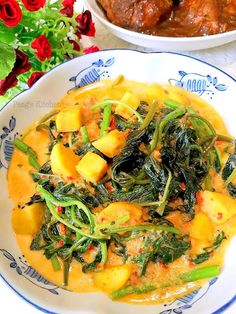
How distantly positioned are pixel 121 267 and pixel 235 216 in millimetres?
499

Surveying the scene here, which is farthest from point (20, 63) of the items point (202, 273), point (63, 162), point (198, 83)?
point (202, 273)

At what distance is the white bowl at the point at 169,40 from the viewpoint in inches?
90.8

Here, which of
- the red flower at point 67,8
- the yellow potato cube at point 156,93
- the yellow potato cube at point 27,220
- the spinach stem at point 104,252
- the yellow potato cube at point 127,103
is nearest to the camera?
the spinach stem at point 104,252

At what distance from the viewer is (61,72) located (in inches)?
89.3

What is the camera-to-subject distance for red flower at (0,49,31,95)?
2260mm

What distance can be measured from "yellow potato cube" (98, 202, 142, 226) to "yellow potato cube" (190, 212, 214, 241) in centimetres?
→ 22

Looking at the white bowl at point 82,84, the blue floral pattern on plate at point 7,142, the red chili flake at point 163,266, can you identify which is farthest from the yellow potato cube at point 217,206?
the blue floral pattern on plate at point 7,142

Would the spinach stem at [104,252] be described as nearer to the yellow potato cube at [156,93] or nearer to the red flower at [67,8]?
the yellow potato cube at [156,93]

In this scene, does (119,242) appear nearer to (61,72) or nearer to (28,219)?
(28,219)

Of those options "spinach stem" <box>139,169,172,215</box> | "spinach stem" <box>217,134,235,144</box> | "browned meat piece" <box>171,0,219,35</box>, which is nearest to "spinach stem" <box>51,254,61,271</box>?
"spinach stem" <box>139,169,172,215</box>

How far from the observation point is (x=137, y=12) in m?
2.44

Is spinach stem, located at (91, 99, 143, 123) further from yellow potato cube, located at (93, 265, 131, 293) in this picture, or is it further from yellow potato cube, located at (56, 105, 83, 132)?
yellow potato cube, located at (93, 265, 131, 293)

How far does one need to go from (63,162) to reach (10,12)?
2.53ft

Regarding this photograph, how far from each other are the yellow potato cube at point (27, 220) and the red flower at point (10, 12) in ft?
2.83
